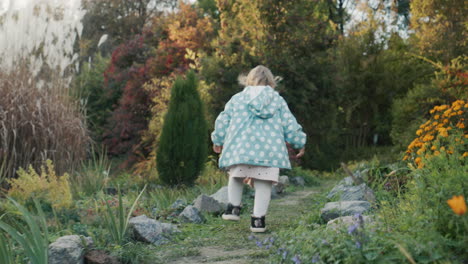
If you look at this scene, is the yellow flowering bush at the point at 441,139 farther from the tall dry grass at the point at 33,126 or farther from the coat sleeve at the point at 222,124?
the tall dry grass at the point at 33,126

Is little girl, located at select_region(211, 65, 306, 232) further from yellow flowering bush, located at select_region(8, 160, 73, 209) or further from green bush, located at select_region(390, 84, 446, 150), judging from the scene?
green bush, located at select_region(390, 84, 446, 150)

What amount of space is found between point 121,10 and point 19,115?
19945mm

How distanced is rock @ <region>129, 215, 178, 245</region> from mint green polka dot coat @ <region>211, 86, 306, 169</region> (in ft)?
2.99

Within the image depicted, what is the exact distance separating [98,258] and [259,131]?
1.94 metres

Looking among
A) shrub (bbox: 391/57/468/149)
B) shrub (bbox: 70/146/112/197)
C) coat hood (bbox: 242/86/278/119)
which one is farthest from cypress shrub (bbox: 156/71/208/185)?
shrub (bbox: 391/57/468/149)

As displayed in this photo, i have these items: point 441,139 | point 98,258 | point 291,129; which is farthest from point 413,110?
point 98,258

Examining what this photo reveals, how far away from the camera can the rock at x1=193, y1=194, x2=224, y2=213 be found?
523 centimetres

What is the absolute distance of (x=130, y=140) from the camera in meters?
13.6

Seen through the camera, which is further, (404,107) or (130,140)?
(130,140)

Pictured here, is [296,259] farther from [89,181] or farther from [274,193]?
[274,193]

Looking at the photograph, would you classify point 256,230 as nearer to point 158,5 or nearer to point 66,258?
point 66,258

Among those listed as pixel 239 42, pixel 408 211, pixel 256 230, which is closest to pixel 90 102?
pixel 239 42

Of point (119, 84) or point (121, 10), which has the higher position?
point (121, 10)

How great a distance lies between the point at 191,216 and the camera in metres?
4.92
